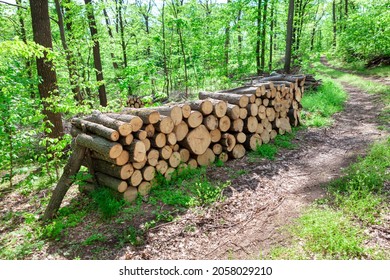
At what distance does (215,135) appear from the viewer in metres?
5.88

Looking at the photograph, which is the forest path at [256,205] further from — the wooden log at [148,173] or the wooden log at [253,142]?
the wooden log at [148,173]

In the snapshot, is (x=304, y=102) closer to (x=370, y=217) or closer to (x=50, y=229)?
(x=370, y=217)

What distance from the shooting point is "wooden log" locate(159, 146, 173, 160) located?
197 inches

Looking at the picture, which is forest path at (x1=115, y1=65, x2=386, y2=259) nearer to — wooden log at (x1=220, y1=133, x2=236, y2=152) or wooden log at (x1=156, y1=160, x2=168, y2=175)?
wooden log at (x1=220, y1=133, x2=236, y2=152)

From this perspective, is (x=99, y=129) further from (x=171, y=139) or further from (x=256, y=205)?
(x=256, y=205)

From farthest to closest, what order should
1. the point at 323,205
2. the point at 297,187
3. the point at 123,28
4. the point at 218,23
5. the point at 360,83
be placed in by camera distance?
the point at 123,28 < the point at 360,83 < the point at 218,23 < the point at 297,187 < the point at 323,205

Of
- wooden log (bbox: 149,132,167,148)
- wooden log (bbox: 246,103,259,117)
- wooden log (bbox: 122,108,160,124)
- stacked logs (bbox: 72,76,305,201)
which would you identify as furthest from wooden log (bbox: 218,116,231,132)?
wooden log (bbox: 122,108,160,124)

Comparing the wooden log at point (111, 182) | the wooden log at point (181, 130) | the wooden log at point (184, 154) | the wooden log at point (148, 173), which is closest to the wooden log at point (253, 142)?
the wooden log at point (184, 154)

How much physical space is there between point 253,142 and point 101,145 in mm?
3747

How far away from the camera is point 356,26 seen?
1808cm

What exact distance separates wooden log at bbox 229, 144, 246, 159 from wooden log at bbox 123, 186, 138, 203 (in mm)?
2523

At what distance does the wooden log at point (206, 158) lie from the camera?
568cm

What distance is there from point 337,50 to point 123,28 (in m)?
18.7
